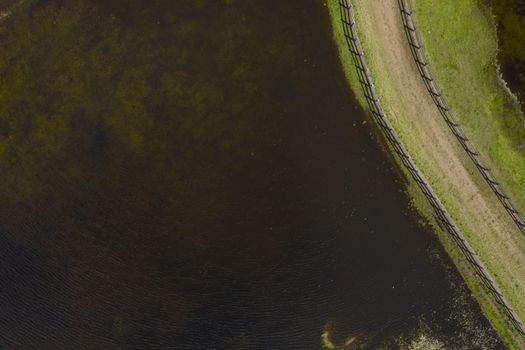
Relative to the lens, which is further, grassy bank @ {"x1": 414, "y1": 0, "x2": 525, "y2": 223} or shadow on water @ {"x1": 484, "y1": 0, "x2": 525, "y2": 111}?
shadow on water @ {"x1": 484, "y1": 0, "x2": 525, "y2": 111}

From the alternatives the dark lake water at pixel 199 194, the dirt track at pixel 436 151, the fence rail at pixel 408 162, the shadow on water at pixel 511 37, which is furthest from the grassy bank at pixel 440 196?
the shadow on water at pixel 511 37

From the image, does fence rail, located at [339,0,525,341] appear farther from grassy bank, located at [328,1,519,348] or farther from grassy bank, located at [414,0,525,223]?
grassy bank, located at [414,0,525,223]

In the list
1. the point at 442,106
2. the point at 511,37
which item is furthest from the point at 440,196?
the point at 511,37

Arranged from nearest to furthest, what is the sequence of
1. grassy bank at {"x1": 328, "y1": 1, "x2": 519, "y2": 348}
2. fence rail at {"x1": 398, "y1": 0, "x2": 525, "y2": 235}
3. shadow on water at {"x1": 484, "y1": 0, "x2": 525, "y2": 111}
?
1. fence rail at {"x1": 398, "y1": 0, "x2": 525, "y2": 235}
2. grassy bank at {"x1": 328, "y1": 1, "x2": 519, "y2": 348}
3. shadow on water at {"x1": 484, "y1": 0, "x2": 525, "y2": 111}

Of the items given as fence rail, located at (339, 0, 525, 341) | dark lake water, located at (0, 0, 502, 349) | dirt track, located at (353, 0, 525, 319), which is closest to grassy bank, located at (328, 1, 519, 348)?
dirt track, located at (353, 0, 525, 319)

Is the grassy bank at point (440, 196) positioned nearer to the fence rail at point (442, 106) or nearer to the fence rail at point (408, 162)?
the fence rail at point (408, 162)

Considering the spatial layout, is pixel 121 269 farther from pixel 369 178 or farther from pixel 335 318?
pixel 369 178

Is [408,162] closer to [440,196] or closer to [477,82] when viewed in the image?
[440,196]

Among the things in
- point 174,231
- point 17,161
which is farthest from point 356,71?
point 17,161
